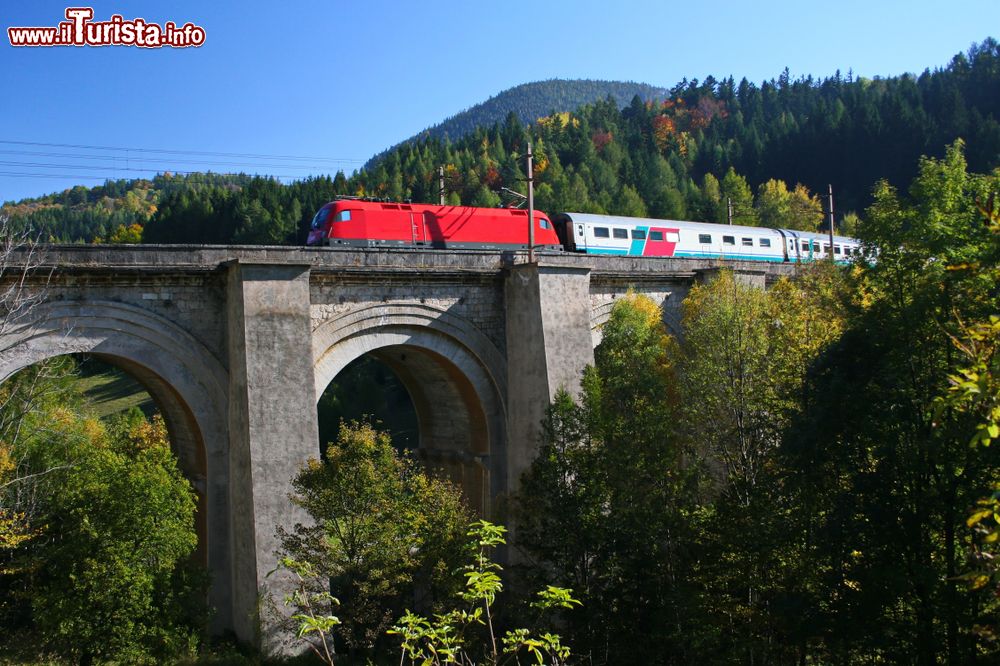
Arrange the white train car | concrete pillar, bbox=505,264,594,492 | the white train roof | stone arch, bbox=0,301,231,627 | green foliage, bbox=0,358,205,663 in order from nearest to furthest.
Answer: green foliage, bbox=0,358,205,663 < stone arch, bbox=0,301,231,627 < concrete pillar, bbox=505,264,594,492 < the white train car < the white train roof

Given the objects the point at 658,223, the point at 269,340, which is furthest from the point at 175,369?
the point at 658,223

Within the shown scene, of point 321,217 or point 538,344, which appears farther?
point 321,217

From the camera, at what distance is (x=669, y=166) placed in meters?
89.4

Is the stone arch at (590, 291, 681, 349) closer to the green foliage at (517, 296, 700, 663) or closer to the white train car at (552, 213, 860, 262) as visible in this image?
the white train car at (552, 213, 860, 262)

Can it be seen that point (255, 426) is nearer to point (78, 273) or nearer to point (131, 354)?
point (131, 354)

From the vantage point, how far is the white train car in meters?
28.5

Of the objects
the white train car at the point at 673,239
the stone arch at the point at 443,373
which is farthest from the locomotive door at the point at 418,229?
the white train car at the point at 673,239

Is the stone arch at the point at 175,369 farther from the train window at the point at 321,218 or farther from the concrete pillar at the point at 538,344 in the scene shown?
the train window at the point at 321,218

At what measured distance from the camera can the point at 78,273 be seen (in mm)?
14938

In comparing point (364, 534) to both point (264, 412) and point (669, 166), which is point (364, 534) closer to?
point (264, 412)

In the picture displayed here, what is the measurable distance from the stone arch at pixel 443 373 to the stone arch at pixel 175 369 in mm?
2175

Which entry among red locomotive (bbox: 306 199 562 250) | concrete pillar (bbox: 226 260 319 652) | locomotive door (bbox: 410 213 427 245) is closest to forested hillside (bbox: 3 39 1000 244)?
red locomotive (bbox: 306 199 562 250)

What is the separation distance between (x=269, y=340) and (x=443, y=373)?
5379 millimetres

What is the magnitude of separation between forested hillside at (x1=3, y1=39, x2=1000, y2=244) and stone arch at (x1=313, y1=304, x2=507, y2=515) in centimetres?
3989
